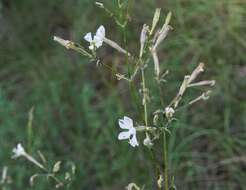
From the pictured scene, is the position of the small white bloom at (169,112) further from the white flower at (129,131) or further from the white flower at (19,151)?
the white flower at (19,151)

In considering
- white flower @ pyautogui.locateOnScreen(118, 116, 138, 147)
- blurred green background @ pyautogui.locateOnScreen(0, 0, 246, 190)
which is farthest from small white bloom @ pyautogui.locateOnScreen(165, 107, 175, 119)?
blurred green background @ pyautogui.locateOnScreen(0, 0, 246, 190)

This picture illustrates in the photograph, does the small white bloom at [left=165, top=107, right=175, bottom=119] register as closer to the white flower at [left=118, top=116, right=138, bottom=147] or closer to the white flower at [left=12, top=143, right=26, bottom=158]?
the white flower at [left=118, top=116, right=138, bottom=147]

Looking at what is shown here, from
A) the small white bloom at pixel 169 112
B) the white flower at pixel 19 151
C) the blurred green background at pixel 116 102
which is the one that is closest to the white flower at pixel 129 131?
the small white bloom at pixel 169 112

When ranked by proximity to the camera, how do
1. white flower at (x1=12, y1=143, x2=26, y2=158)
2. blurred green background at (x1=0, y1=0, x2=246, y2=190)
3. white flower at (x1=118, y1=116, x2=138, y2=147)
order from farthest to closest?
blurred green background at (x1=0, y1=0, x2=246, y2=190)
white flower at (x1=12, y1=143, x2=26, y2=158)
white flower at (x1=118, y1=116, x2=138, y2=147)

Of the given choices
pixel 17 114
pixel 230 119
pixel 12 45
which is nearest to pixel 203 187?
pixel 230 119

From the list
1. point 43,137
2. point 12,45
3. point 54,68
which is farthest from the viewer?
point 12,45

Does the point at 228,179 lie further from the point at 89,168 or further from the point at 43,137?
the point at 43,137

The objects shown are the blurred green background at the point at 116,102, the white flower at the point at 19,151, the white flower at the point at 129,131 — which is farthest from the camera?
the blurred green background at the point at 116,102

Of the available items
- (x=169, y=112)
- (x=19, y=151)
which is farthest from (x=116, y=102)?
(x=169, y=112)
